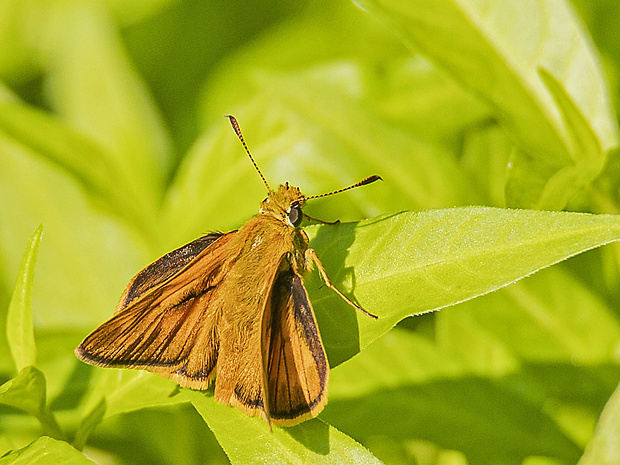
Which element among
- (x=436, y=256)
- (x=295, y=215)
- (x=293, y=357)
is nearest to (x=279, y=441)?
(x=293, y=357)

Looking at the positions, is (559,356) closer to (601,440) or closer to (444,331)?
(444,331)

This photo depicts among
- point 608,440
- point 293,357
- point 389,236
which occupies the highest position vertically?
point 389,236

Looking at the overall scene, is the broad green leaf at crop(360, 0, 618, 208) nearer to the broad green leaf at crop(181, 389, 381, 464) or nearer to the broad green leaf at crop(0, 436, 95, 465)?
the broad green leaf at crop(181, 389, 381, 464)

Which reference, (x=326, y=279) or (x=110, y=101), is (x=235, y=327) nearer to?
(x=326, y=279)

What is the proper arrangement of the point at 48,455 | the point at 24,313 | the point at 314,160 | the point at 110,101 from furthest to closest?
1. the point at 110,101
2. the point at 314,160
3. the point at 24,313
4. the point at 48,455

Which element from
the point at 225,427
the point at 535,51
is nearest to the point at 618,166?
the point at 535,51

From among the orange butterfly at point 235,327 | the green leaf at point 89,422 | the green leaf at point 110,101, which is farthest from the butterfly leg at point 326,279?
the green leaf at point 110,101
